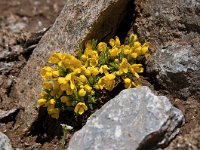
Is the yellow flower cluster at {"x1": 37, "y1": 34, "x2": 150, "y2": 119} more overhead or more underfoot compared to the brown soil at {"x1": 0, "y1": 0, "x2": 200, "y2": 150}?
more overhead

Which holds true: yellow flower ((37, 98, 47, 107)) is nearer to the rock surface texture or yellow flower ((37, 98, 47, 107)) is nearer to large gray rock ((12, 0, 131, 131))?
large gray rock ((12, 0, 131, 131))

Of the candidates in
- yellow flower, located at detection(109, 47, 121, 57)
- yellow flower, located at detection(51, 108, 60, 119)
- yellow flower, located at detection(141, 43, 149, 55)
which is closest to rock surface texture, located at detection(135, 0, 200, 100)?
yellow flower, located at detection(141, 43, 149, 55)

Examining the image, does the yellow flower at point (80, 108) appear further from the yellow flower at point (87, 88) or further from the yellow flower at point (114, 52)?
the yellow flower at point (114, 52)

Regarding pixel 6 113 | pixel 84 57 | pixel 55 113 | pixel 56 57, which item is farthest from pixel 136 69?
pixel 6 113

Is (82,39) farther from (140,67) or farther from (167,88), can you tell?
(167,88)

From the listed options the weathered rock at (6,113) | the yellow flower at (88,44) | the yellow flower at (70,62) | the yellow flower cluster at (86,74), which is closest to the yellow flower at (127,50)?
the yellow flower cluster at (86,74)

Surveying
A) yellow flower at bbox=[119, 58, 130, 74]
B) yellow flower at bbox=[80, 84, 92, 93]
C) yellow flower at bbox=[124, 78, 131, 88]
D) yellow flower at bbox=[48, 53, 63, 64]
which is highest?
yellow flower at bbox=[48, 53, 63, 64]

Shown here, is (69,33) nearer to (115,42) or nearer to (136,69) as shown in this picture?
(115,42)
